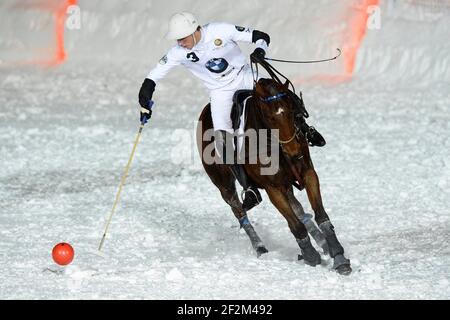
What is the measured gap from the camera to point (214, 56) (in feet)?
31.9

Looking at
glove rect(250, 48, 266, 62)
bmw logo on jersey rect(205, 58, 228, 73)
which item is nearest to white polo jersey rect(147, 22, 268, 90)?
bmw logo on jersey rect(205, 58, 228, 73)

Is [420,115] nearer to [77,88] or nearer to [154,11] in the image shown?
[77,88]

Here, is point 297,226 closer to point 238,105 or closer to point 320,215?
point 320,215

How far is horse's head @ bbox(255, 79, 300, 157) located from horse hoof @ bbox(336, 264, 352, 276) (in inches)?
42.6

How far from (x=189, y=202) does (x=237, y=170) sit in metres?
2.59

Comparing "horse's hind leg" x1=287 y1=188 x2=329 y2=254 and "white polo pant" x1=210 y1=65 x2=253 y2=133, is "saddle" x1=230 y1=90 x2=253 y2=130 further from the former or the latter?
"horse's hind leg" x1=287 y1=188 x2=329 y2=254

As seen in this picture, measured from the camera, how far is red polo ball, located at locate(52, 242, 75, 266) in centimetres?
922

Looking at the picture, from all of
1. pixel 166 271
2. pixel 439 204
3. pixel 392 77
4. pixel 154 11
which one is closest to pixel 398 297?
pixel 166 271

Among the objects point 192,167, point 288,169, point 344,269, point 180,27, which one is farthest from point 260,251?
point 192,167

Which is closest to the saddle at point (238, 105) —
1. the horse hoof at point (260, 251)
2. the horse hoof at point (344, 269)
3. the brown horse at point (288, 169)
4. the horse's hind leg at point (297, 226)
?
the brown horse at point (288, 169)

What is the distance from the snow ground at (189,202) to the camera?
340 inches

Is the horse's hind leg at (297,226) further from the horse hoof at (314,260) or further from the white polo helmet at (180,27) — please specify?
the white polo helmet at (180,27)

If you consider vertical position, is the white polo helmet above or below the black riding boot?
above

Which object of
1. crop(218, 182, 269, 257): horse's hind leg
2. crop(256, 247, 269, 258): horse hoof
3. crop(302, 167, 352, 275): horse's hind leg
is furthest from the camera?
crop(218, 182, 269, 257): horse's hind leg
